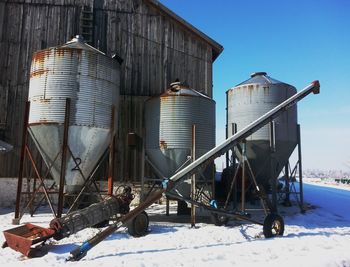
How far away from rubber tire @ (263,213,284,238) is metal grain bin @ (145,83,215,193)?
386 centimetres

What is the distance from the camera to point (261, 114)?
15.5m

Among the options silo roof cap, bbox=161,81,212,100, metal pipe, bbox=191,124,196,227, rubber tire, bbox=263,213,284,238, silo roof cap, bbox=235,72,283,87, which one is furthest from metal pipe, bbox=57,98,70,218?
silo roof cap, bbox=235,72,283,87

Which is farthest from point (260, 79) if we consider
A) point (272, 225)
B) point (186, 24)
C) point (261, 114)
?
point (272, 225)

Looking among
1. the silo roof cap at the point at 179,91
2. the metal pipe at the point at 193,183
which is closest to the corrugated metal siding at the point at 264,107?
the silo roof cap at the point at 179,91

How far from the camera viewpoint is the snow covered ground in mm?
7770

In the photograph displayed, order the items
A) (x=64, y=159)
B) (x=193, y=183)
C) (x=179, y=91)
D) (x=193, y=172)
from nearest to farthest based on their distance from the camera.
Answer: (x=193, y=172), (x=64, y=159), (x=193, y=183), (x=179, y=91)

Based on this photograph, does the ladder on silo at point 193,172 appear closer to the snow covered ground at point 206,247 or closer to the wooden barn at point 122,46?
the snow covered ground at point 206,247

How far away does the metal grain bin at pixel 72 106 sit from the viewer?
12.3 m

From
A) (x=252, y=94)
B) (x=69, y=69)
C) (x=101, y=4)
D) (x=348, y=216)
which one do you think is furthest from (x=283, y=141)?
(x=101, y=4)

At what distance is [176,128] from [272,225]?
505 cm

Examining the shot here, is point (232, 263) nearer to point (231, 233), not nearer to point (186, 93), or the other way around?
point (231, 233)

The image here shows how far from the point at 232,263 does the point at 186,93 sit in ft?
24.8

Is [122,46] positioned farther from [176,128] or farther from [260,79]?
[260,79]

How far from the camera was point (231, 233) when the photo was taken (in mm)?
11188
